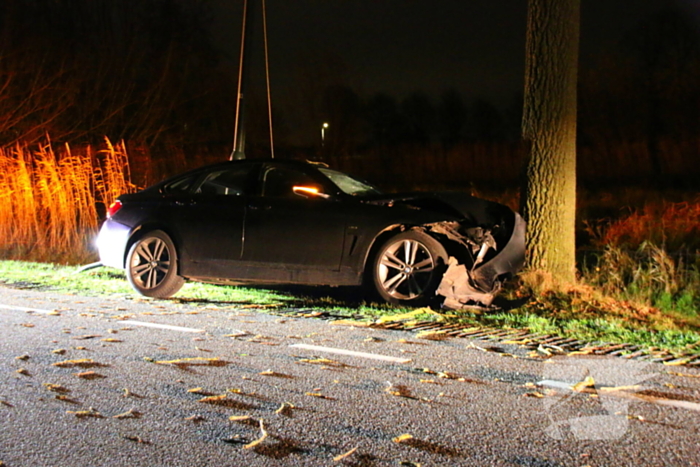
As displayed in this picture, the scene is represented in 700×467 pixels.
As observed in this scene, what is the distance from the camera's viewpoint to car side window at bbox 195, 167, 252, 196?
9.26 m

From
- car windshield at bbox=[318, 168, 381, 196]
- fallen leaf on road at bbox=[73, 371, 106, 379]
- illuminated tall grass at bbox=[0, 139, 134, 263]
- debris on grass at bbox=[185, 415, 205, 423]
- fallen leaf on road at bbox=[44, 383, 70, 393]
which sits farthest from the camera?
illuminated tall grass at bbox=[0, 139, 134, 263]

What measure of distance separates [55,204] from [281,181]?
27.2 feet

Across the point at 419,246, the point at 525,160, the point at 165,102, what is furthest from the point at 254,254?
the point at 165,102

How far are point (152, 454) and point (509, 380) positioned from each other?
2474mm

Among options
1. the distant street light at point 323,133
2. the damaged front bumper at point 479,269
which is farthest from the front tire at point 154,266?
the distant street light at point 323,133

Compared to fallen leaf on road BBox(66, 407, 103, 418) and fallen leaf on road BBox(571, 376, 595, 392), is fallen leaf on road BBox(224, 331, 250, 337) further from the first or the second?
fallen leaf on road BBox(571, 376, 595, 392)

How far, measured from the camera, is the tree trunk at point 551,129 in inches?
365

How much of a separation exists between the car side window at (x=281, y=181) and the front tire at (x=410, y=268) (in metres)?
1.36

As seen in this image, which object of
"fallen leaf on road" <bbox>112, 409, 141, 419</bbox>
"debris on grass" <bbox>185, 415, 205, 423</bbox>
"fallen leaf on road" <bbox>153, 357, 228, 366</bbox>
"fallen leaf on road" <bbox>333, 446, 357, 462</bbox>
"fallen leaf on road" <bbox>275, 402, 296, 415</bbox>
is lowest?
"fallen leaf on road" <bbox>333, 446, 357, 462</bbox>

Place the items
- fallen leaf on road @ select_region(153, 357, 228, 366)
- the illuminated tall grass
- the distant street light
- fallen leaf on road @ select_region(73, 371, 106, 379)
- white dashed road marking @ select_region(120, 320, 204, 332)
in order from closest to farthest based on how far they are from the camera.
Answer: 1. fallen leaf on road @ select_region(73, 371, 106, 379)
2. fallen leaf on road @ select_region(153, 357, 228, 366)
3. white dashed road marking @ select_region(120, 320, 204, 332)
4. the illuminated tall grass
5. the distant street light

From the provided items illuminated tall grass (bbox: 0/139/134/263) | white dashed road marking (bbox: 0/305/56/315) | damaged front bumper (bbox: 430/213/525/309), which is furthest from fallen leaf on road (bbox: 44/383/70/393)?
illuminated tall grass (bbox: 0/139/134/263)

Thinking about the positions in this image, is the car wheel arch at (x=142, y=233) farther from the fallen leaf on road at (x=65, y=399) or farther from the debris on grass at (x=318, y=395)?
the debris on grass at (x=318, y=395)

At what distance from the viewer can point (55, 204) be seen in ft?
51.4

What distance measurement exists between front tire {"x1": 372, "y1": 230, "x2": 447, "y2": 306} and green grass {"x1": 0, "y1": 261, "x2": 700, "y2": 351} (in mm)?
197
